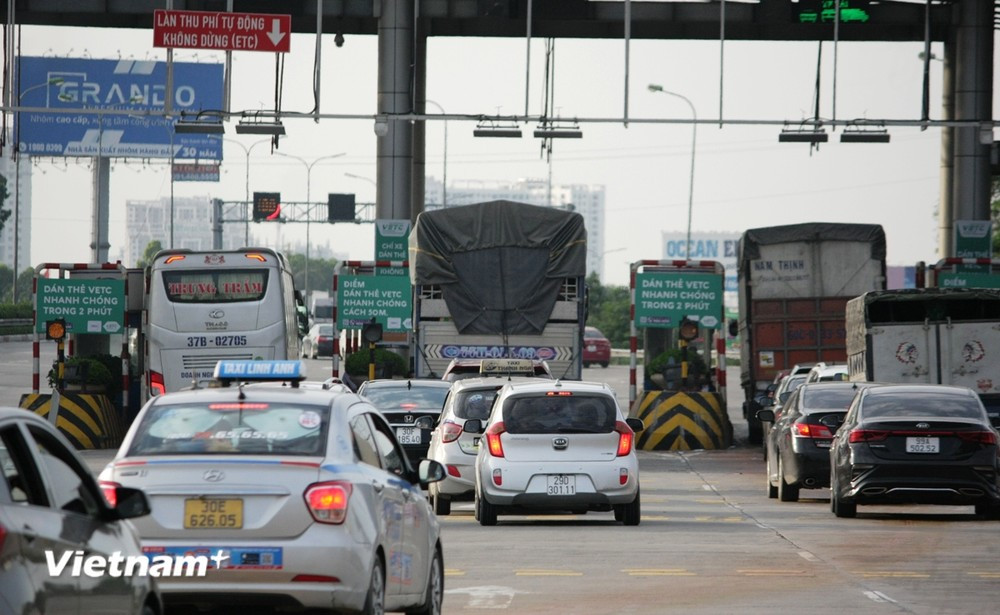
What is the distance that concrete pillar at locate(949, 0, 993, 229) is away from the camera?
42.9 m

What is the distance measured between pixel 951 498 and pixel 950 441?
1.90ft

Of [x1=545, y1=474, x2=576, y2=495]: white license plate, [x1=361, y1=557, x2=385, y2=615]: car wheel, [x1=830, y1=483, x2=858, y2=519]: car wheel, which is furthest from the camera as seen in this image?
[x1=830, y1=483, x2=858, y2=519]: car wheel

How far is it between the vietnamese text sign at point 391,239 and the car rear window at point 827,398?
1891 cm

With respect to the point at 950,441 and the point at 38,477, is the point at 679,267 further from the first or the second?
the point at 38,477

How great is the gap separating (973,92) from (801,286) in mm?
9286

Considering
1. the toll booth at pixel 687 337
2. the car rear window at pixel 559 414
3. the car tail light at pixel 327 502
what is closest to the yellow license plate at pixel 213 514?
the car tail light at pixel 327 502

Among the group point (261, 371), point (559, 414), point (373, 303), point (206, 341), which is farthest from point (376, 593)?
point (373, 303)

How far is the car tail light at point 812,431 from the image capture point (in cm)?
2300

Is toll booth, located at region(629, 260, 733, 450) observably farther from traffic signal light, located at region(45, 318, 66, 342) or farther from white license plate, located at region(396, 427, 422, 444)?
white license plate, located at region(396, 427, 422, 444)

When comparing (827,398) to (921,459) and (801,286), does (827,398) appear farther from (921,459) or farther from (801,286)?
(801,286)

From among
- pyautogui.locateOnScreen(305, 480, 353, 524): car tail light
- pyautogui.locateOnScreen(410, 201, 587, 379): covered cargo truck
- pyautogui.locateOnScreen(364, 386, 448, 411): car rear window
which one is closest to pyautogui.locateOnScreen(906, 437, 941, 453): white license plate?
pyautogui.locateOnScreen(364, 386, 448, 411): car rear window

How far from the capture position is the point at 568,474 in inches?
768

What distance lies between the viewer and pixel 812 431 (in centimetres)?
2306

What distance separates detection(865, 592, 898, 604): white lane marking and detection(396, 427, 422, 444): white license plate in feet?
37.7
